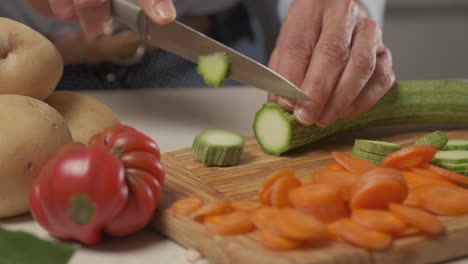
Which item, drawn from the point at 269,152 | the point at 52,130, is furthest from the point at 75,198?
the point at 269,152

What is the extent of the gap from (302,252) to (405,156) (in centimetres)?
56

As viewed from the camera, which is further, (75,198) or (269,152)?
(269,152)

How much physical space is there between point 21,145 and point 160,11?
607 mm

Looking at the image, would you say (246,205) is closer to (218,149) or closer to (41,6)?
(218,149)

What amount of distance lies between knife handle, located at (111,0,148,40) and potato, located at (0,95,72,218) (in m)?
0.51

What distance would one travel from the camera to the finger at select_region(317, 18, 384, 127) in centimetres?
217

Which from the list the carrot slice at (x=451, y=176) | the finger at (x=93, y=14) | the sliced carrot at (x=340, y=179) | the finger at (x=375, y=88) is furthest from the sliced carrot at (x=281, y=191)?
the finger at (x=93, y=14)

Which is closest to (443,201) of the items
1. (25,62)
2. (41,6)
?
(25,62)

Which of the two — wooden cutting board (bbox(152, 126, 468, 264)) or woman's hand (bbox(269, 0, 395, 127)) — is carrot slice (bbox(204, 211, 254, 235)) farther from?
woman's hand (bbox(269, 0, 395, 127))

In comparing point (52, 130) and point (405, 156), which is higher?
point (405, 156)

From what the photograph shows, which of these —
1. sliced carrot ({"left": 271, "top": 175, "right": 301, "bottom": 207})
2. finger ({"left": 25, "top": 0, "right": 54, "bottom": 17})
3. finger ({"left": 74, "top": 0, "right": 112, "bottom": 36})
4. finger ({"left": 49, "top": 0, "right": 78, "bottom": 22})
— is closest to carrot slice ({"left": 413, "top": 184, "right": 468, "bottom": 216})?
sliced carrot ({"left": 271, "top": 175, "right": 301, "bottom": 207})

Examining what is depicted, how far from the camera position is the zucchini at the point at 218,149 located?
198cm

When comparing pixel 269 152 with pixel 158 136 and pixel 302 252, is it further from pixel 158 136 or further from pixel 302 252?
pixel 302 252

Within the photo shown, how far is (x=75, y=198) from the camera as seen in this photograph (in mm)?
1465
